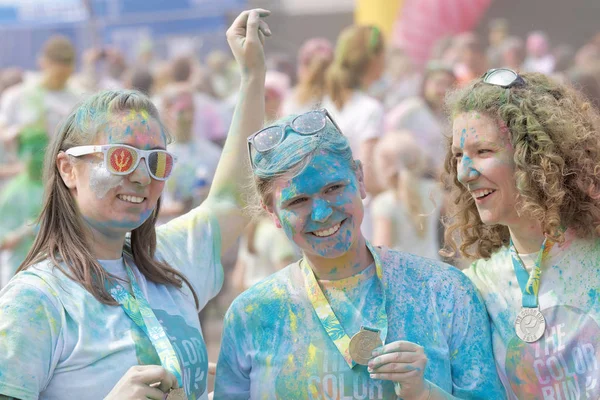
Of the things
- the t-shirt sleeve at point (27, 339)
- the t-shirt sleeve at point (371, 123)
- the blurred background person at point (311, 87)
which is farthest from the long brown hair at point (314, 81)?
the t-shirt sleeve at point (27, 339)

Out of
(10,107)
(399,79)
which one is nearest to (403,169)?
(10,107)

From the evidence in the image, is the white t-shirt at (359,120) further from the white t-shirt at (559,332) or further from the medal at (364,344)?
the medal at (364,344)

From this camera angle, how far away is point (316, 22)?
16.0m

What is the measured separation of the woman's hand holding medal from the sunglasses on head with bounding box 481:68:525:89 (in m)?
0.99

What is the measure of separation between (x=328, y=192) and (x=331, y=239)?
0.47 ft

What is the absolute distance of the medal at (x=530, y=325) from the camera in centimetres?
297

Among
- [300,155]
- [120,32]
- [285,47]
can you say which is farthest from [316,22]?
[300,155]

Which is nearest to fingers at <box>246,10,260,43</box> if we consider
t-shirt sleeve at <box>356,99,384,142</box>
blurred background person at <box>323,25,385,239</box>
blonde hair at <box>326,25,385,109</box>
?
blurred background person at <box>323,25,385,239</box>

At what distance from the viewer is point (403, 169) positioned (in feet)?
21.7

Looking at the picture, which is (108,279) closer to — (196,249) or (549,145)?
(196,249)

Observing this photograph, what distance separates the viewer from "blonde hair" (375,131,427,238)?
6.48 m

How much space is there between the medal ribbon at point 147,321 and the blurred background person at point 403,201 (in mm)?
3498

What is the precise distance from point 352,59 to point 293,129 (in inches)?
184

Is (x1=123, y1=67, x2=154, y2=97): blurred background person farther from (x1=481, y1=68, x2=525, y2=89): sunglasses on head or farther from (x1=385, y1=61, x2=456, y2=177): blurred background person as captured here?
(x1=481, y1=68, x2=525, y2=89): sunglasses on head
